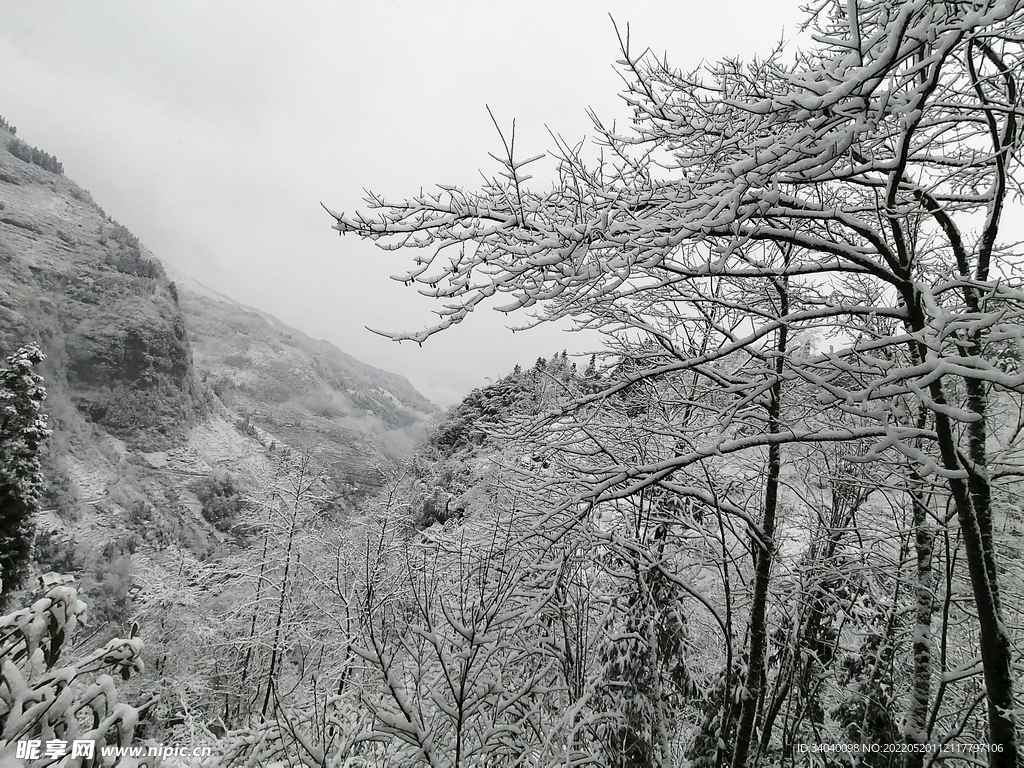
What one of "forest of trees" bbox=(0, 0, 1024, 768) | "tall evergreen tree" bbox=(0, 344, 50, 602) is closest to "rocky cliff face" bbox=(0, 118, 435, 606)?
"tall evergreen tree" bbox=(0, 344, 50, 602)

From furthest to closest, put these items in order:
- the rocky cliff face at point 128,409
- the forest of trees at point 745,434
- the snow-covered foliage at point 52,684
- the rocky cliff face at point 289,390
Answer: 1. the rocky cliff face at point 289,390
2. the rocky cliff face at point 128,409
3. the forest of trees at point 745,434
4. the snow-covered foliage at point 52,684

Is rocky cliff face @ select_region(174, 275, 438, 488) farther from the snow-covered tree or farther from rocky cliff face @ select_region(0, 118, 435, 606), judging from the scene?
the snow-covered tree

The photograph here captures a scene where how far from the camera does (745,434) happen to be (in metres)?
4.09

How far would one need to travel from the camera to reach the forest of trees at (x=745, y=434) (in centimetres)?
192

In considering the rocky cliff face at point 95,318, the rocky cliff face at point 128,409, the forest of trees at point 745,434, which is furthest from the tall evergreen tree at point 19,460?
the rocky cliff face at point 95,318

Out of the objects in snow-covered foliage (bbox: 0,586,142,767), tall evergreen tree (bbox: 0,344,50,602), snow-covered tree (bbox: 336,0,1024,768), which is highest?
snow-covered tree (bbox: 336,0,1024,768)

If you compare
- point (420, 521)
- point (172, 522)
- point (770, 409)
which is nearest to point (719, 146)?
point (770, 409)

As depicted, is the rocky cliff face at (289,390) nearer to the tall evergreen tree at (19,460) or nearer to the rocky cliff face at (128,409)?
the rocky cliff face at (128,409)

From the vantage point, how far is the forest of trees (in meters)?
1.92

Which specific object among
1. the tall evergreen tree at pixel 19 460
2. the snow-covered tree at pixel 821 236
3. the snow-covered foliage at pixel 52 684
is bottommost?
the tall evergreen tree at pixel 19 460

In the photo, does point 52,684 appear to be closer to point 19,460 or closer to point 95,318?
point 19,460

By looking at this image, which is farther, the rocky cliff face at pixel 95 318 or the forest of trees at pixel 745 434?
the rocky cliff face at pixel 95 318

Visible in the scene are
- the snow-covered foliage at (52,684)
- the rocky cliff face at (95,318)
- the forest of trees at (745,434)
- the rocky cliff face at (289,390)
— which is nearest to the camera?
the snow-covered foliage at (52,684)

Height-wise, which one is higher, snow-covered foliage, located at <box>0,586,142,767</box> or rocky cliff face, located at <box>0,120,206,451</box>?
rocky cliff face, located at <box>0,120,206,451</box>
